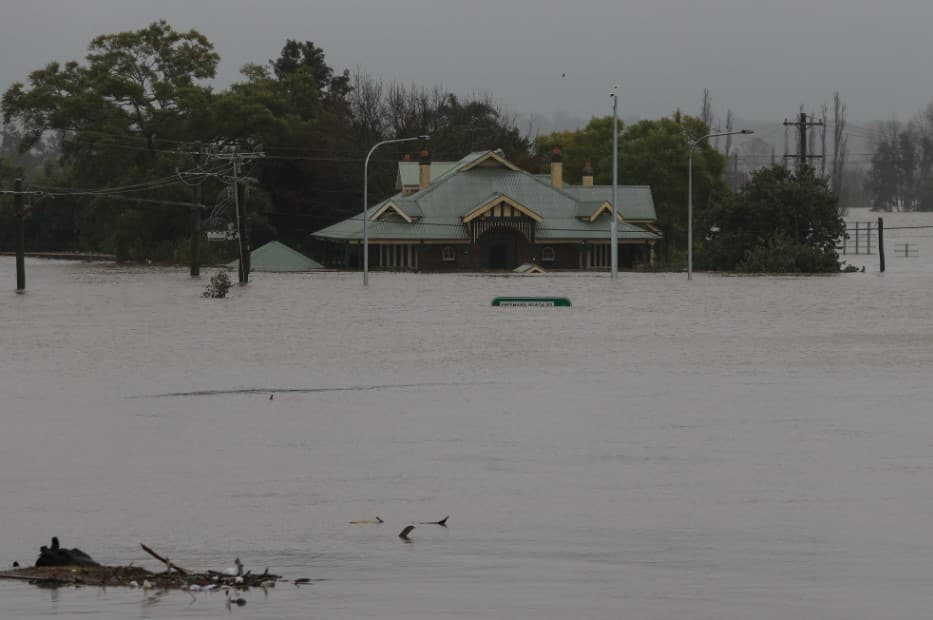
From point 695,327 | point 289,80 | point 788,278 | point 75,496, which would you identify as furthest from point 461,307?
point 289,80

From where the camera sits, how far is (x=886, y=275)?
99500 mm

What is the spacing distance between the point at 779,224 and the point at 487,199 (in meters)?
19.7

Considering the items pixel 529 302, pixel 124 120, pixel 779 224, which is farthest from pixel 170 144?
pixel 529 302

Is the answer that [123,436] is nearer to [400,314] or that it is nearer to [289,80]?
[400,314]

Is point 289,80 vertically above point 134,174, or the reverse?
point 289,80

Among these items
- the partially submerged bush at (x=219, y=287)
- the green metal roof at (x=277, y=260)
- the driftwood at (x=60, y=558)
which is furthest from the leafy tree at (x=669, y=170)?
the driftwood at (x=60, y=558)

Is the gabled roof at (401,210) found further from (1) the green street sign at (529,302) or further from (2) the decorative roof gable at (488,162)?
(1) the green street sign at (529,302)

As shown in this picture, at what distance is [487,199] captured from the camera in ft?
358

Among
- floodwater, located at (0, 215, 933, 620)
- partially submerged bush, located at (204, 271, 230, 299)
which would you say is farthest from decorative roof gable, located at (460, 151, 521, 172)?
floodwater, located at (0, 215, 933, 620)

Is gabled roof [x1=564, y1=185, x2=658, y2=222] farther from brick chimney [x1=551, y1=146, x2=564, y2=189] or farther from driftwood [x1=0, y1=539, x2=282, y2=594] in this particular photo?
driftwood [x1=0, y1=539, x2=282, y2=594]

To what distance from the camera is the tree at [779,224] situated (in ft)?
321

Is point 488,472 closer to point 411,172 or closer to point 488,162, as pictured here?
point 488,162

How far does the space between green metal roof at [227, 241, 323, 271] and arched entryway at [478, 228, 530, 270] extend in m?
12.1

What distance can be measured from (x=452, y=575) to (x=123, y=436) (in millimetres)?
9670
